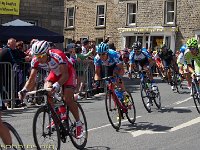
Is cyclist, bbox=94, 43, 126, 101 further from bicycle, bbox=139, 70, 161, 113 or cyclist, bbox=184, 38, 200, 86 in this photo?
cyclist, bbox=184, 38, 200, 86

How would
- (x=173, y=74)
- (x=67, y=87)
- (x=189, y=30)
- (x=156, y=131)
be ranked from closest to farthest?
(x=67, y=87) < (x=156, y=131) < (x=173, y=74) < (x=189, y=30)

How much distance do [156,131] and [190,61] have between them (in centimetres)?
319

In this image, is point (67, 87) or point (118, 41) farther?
point (118, 41)

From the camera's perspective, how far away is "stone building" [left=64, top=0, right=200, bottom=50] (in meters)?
36.2

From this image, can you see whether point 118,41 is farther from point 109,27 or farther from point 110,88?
point 110,88

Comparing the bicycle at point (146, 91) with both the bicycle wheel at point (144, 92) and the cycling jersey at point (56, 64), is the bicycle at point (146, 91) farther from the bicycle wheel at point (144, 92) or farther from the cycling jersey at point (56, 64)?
the cycling jersey at point (56, 64)

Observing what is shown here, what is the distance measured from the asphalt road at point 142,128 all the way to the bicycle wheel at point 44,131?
0.91 metres

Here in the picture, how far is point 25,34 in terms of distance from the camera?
17.2 metres

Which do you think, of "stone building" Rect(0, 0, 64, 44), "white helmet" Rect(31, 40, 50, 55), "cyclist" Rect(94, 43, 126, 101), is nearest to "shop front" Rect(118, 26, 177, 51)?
"stone building" Rect(0, 0, 64, 44)

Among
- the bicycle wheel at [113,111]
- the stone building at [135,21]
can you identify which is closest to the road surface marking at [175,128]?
the bicycle wheel at [113,111]

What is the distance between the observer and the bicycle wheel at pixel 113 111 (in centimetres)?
986

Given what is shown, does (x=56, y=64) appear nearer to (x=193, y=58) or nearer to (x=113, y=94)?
(x=113, y=94)

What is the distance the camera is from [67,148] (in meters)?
8.14

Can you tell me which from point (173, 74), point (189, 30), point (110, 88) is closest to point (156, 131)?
point (110, 88)
